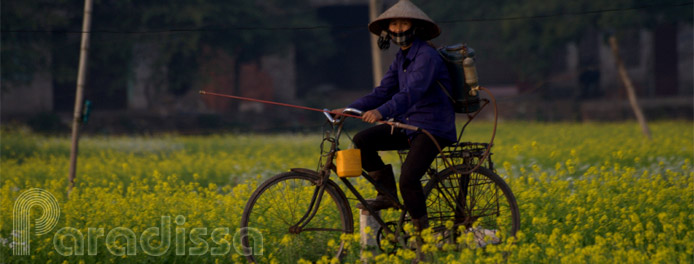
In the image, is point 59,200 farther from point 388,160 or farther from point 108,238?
point 388,160

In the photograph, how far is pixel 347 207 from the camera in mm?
4898

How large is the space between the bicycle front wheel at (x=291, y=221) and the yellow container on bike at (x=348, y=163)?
0.49ft

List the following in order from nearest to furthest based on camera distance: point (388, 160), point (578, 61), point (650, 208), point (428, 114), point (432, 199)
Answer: point (428, 114) < point (432, 199) < point (650, 208) < point (388, 160) < point (578, 61)

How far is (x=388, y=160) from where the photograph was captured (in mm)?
12555

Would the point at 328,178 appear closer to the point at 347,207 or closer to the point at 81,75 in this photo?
the point at 347,207

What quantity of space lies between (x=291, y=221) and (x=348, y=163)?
0.61 m

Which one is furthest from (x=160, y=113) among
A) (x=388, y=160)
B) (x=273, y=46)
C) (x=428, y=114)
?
(x=428, y=114)

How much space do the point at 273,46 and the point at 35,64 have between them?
23.2ft

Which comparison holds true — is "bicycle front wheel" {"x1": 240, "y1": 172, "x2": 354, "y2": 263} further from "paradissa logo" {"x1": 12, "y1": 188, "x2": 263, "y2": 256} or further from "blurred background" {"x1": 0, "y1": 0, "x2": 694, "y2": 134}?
"blurred background" {"x1": 0, "y1": 0, "x2": 694, "y2": 134}

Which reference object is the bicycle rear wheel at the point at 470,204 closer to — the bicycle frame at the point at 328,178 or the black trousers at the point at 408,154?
the black trousers at the point at 408,154

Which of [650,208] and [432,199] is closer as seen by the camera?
[432,199]

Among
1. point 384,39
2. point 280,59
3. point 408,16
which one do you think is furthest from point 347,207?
point 280,59

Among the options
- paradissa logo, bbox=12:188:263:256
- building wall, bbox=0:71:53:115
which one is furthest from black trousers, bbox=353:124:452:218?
building wall, bbox=0:71:53:115

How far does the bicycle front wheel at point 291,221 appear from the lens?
15.6ft
